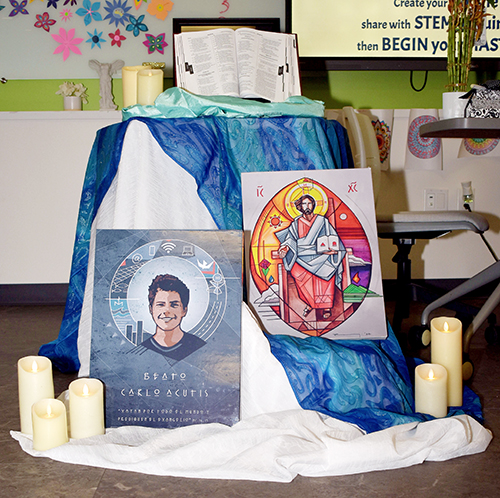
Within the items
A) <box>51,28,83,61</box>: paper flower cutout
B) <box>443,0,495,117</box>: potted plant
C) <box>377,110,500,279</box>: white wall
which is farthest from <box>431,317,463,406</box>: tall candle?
<box>51,28,83,61</box>: paper flower cutout

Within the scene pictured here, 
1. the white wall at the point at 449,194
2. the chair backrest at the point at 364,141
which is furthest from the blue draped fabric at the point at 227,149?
the white wall at the point at 449,194

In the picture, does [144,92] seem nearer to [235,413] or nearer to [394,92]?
[235,413]

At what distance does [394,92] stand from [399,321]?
140 centimetres

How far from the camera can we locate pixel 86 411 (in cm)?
104

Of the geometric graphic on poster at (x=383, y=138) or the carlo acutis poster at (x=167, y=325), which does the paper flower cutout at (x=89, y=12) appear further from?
the carlo acutis poster at (x=167, y=325)

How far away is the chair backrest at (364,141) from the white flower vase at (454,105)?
42 centimetres

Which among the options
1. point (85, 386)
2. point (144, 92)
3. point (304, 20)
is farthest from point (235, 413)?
point (304, 20)

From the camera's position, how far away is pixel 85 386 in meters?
1.06

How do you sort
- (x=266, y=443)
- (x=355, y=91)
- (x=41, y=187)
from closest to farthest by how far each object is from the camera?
(x=266, y=443) < (x=41, y=187) < (x=355, y=91)

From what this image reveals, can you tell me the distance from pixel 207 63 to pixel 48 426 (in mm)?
1077

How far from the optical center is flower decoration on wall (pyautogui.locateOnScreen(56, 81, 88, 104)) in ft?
8.69

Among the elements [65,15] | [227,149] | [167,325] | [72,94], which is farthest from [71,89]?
[167,325]

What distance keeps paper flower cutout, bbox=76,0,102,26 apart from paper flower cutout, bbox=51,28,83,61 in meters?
0.08

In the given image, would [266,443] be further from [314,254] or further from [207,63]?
[207,63]
